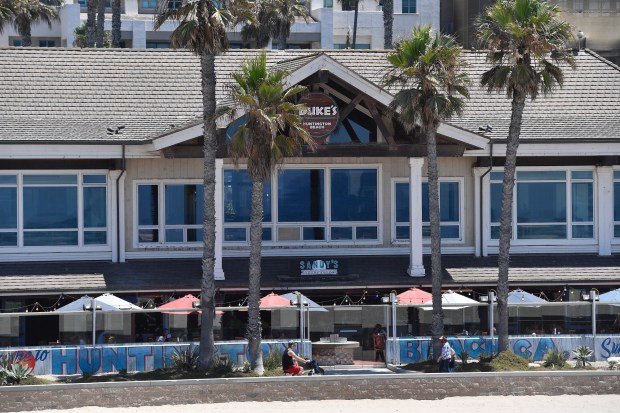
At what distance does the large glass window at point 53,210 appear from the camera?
44.7 meters

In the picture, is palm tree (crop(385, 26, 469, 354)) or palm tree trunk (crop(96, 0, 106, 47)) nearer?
palm tree (crop(385, 26, 469, 354))

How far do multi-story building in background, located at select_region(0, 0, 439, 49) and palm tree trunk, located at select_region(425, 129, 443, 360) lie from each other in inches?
2153

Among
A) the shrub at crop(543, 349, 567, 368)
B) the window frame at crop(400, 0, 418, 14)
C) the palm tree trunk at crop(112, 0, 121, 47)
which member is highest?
the window frame at crop(400, 0, 418, 14)

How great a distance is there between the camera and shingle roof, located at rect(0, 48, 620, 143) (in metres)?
45.8

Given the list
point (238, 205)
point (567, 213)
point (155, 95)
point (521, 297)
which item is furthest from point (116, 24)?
point (521, 297)

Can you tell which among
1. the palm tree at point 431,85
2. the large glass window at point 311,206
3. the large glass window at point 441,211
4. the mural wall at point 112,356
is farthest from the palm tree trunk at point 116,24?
the mural wall at point 112,356

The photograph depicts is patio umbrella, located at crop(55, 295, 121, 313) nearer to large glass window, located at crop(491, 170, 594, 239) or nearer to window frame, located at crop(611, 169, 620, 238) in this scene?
Answer: large glass window, located at crop(491, 170, 594, 239)

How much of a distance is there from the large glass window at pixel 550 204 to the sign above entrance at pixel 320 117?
5930mm

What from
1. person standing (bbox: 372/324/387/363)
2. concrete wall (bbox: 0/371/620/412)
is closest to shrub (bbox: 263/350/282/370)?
concrete wall (bbox: 0/371/620/412)

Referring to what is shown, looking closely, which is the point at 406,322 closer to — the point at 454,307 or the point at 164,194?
the point at 454,307

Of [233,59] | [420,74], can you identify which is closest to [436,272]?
[420,74]

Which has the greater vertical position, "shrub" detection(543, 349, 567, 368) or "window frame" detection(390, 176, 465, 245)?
"window frame" detection(390, 176, 465, 245)

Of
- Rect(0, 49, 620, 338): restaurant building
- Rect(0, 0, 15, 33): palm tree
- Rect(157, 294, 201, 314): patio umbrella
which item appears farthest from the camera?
Rect(0, 0, 15, 33): palm tree

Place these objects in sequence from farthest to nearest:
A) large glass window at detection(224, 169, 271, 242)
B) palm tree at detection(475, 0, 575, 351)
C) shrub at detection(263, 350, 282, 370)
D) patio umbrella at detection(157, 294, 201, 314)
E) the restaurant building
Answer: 1. large glass window at detection(224, 169, 271, 242)
2. the restaurant building
3. patio umbrella at detection(157, 294, 201, 314)
4. palm tree at detection(475, 0, 575, 351)
5. shrub at detection(263, 350, 282, 370)
